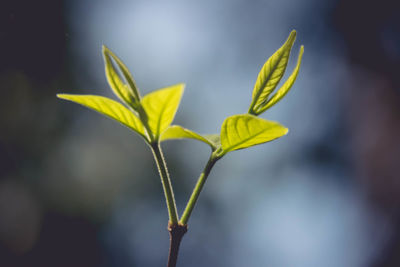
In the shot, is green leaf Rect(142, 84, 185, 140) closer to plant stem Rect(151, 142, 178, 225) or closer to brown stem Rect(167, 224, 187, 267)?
plant stem Rect(151, 142, 178, 225)

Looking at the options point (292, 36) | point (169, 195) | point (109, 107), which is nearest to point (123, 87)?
point (109, 107)

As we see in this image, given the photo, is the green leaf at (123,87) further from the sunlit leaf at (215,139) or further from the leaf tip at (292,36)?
the leaf tip at (292,36)

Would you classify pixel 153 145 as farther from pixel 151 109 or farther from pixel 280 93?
pixel 280 93

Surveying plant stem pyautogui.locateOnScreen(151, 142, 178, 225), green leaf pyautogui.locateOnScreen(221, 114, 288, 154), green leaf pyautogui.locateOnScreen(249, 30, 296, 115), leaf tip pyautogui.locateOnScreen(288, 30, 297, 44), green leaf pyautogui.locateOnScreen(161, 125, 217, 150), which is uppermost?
leaf tip pyautogui.locateOnScreen(288, 30, 297, 44)

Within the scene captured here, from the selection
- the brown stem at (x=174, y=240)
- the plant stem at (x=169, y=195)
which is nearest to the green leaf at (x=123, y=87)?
the plant stem at (x=169, y=195)

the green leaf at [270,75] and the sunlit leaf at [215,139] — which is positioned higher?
the green leaf at [270,75]

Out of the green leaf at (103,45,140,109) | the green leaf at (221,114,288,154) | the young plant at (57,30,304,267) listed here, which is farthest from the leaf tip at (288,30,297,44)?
the green leaf at (103,45,140,109)

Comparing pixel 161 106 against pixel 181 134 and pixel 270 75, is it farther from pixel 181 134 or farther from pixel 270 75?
pixel 270 75
